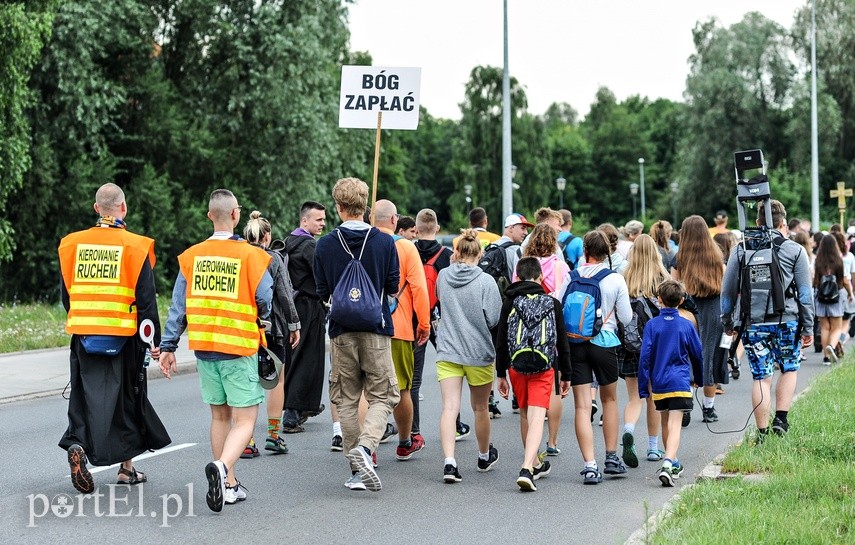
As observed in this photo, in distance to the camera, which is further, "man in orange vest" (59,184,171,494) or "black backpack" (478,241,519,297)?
"black backpack" (478,241,519,297)

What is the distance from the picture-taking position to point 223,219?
290 inches

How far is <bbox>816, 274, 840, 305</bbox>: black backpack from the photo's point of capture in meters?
16.0

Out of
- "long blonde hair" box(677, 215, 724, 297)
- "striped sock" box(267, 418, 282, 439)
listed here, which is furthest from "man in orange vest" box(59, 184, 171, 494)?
"long blonde hair" box(677, 215, 724, 297)

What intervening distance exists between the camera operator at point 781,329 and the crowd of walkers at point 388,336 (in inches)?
0.5

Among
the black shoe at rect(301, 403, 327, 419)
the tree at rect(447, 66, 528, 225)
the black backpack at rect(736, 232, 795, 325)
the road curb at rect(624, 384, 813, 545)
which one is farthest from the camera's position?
the tree at rect(447, 66, 528, 225)

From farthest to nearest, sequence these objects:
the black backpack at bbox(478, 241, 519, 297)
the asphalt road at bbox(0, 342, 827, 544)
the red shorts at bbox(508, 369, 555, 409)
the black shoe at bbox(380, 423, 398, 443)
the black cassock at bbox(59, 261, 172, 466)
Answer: the black backpack at bbox(478, 241, 519, 297)
the black shoe at bbox(380, 423, 398, 443)
the red shorts at bbox(508, 369, 555, 409)
the black cassock at bbox(59, 261, 172, 466)
the asphalt road at bbox(0, 342, 827, 544)

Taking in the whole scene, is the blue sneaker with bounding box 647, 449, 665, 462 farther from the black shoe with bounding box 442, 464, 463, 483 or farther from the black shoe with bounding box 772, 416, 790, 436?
the black shoe with bounding box 442, 464, 463, 483

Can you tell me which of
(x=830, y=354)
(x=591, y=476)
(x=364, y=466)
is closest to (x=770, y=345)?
(x=591, y=476)

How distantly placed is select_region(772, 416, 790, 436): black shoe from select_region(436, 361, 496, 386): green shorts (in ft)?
8.17

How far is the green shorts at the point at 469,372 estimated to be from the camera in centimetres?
841

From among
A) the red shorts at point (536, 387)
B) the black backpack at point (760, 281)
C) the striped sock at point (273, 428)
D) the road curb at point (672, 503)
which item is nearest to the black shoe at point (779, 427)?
the road curb at point (672, 503)

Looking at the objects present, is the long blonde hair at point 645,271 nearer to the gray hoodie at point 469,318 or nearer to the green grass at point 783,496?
the green grass at point 783,496

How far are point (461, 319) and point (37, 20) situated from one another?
20.4 m

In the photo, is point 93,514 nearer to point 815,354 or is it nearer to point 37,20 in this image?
point 815,354
